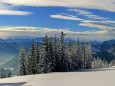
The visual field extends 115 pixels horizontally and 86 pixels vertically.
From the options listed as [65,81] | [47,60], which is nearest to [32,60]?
[47,60]

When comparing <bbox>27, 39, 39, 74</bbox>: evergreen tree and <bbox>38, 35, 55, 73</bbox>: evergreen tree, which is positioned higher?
<bbox>38, 35, 55, 73</bbox>: evergreen tree

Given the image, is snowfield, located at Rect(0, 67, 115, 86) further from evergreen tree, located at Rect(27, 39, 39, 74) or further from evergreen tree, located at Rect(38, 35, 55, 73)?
evergreen tree, located at Rect(27, 39, 39, 74)

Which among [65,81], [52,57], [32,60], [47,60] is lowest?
[32,60]

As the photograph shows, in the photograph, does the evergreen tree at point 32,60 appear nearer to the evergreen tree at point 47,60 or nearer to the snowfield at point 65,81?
the evergreen tree at point 47,60

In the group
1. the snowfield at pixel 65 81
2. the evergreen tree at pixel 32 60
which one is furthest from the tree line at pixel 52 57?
the snowfield at pixel 65 81

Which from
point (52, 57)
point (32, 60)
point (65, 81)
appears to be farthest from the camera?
point (32, 60)

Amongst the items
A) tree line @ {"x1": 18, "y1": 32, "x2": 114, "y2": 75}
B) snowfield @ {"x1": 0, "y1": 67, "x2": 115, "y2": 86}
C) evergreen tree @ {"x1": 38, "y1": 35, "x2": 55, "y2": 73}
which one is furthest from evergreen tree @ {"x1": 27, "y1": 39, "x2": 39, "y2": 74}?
snowfield @ {"x1": 0, "y1": 67, "x2": 115, "y2": 86}

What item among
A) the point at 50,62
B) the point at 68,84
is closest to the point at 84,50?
the point at 50,62

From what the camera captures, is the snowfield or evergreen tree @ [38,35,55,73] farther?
evergreen tree @ [38,35,55,73]

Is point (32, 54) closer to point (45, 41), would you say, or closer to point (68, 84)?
point (45, 41)

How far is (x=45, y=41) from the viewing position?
85.4 meters

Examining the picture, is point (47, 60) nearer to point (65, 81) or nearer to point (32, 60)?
point (32, 60)

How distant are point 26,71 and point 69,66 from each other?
69.1 ft

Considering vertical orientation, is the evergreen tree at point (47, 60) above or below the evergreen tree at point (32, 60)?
above
